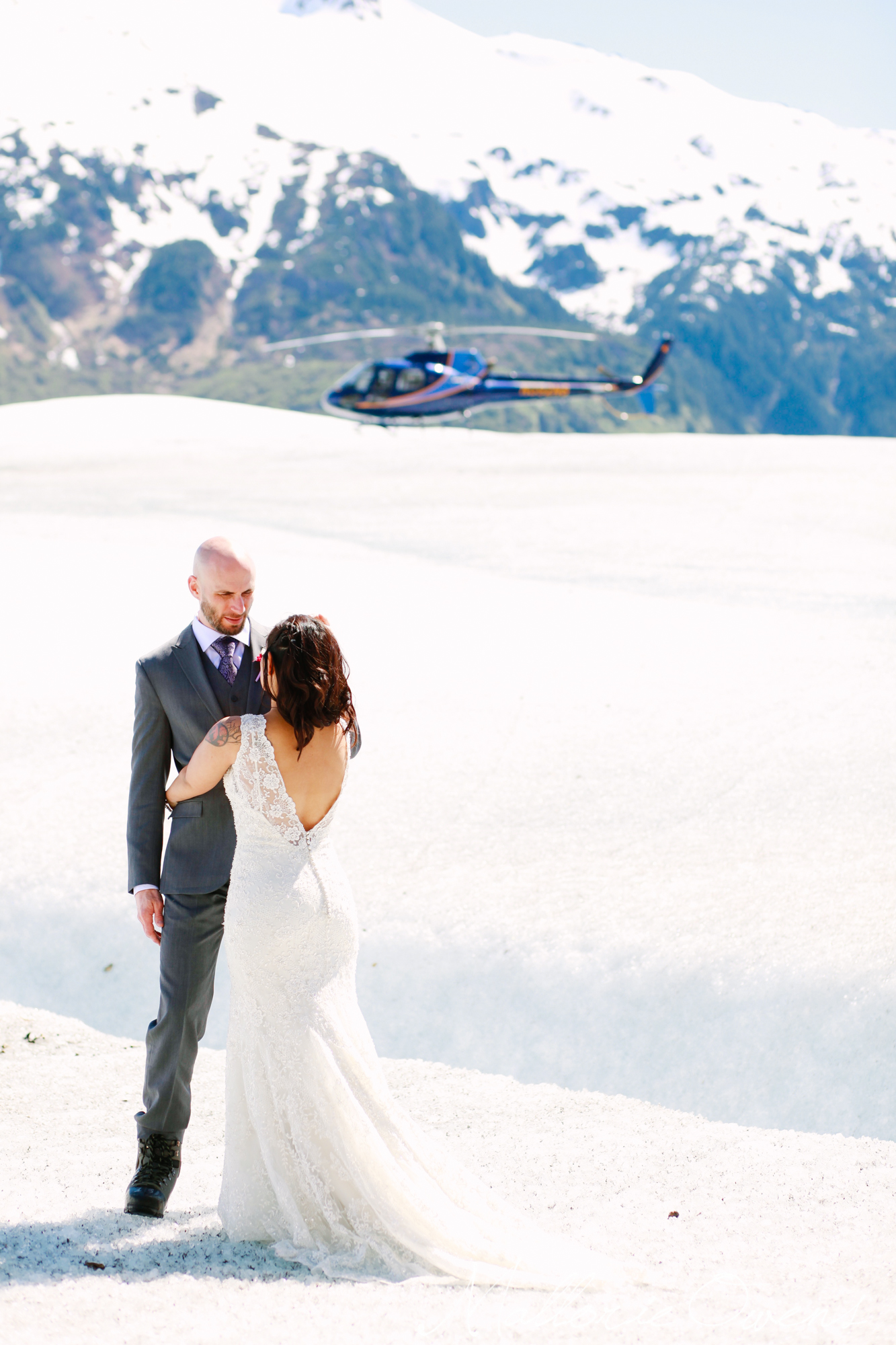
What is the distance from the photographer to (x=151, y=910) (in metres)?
4.30

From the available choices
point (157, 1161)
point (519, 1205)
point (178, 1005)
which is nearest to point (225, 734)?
point (178, 1005)

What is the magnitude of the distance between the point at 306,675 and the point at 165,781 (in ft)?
3.15

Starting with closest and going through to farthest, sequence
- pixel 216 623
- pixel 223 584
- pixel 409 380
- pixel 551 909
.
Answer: pixel 223 584, pixel 216 623, pixel 551 909, pixel 409 380

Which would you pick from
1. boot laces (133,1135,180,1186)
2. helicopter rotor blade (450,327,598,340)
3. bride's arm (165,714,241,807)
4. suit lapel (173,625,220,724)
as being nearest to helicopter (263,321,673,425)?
helicopter rotor blade (450,327,598,340)

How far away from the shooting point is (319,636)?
3.77 meters

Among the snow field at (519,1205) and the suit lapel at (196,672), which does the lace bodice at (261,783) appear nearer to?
the suit lapel at (196,672)

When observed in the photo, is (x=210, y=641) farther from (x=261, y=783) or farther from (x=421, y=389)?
(x=421, y=389)

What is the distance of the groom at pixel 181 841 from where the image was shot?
4.24 metres

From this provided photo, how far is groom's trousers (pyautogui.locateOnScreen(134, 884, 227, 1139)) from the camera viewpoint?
427 cm

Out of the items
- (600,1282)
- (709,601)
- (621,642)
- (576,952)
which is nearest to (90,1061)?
(576,952)

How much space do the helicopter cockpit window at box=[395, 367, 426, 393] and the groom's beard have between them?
28.2 metres

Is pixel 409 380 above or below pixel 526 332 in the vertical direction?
below

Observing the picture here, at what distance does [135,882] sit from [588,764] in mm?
5358

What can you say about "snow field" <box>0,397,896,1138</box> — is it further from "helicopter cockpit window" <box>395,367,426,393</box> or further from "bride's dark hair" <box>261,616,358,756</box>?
"helicopter cockpit window" <box>395,367,426,393</box>
